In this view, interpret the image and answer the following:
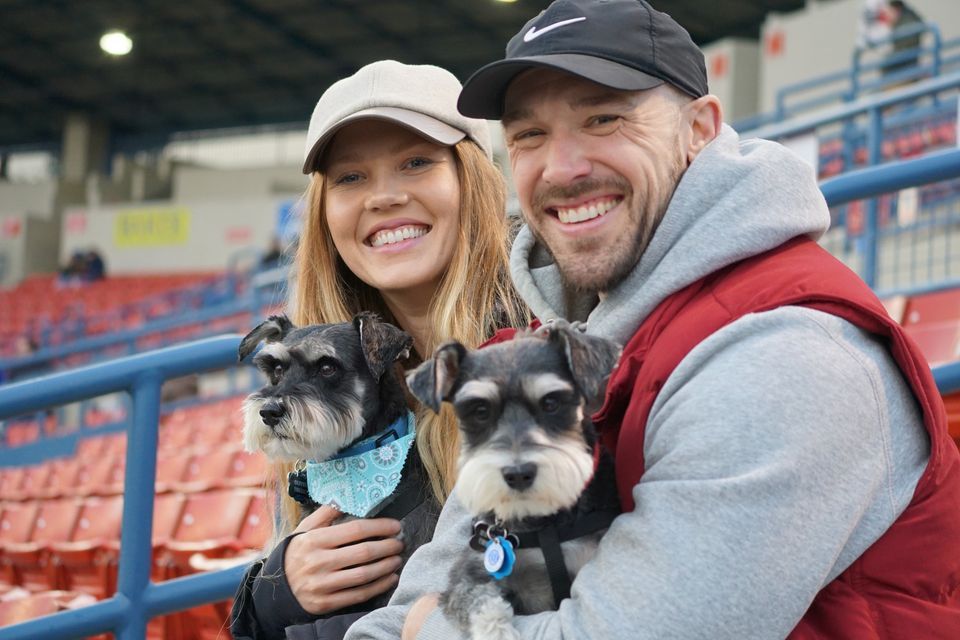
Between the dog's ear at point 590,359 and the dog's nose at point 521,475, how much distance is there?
17 cm

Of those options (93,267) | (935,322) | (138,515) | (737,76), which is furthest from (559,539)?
(93,267)

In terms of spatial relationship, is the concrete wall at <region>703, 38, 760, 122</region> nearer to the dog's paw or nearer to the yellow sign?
the yellow sign

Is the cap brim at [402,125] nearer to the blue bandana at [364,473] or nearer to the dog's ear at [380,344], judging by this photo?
the dog's ear at [380,344]

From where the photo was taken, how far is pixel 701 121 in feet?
6.46

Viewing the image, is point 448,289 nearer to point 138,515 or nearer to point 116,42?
point 138,515

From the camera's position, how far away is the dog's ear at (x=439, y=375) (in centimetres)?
182

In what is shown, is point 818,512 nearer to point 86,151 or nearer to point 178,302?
point 178,302

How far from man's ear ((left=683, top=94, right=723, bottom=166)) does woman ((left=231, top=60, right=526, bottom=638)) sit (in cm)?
90

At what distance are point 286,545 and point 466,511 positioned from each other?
2.47 feet

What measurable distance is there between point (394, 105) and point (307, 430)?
88 centimetres

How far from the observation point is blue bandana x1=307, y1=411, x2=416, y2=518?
2590mm

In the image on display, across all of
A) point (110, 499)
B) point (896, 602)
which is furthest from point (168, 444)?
point (896, 602)

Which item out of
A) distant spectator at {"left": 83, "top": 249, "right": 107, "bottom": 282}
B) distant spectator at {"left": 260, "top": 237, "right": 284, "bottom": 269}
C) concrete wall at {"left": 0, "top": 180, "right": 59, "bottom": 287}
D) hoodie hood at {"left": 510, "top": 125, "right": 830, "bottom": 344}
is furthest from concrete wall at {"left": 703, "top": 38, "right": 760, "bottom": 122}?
concrete wall at {"left": 0, "top": 180, "right": 59, "bottom": 287}

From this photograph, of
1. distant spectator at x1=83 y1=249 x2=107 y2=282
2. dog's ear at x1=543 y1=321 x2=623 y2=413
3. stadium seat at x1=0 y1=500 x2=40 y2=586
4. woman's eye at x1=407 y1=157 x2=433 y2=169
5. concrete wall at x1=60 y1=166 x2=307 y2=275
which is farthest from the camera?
→ distant spectator at x1=83 y1=249 x2=107 y2=282
